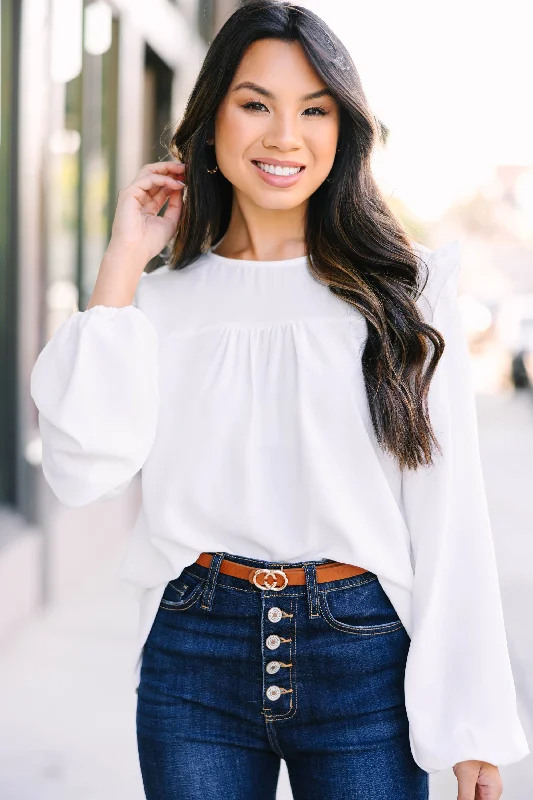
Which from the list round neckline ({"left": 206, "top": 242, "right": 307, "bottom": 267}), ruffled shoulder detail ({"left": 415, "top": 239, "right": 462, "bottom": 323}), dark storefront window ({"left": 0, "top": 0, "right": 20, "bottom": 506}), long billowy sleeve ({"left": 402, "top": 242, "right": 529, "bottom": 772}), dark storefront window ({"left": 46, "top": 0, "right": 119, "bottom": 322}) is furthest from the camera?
dark storefront window ({"left": 46, "top": 0, "right": 119, "bottom": 322})

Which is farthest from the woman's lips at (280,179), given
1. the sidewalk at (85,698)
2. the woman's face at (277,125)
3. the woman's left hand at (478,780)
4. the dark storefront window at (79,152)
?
the dark storefront window at (79,152)

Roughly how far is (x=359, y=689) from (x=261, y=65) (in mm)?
1019

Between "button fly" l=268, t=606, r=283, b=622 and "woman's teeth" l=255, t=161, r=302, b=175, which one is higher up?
"woman's teeth" l=255, t=161, r=302, b=175

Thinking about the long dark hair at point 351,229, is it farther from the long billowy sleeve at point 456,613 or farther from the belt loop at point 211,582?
the belt loop at point 211,582

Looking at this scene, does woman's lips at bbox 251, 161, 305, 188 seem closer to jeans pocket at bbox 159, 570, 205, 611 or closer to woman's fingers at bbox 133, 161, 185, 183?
woman's fingers at bbox 133, 161, 185, 183

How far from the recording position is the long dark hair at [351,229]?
148 cm

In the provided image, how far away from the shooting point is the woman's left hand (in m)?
1.44

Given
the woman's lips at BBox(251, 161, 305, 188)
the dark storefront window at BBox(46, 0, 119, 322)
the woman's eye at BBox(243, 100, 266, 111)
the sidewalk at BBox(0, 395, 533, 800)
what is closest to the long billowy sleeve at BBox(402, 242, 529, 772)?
the woman's lips at BBox(251, 161, 305, 188)

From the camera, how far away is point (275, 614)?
4.69ft

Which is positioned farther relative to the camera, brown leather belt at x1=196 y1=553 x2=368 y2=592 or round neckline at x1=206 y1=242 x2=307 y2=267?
round neckline at x1=206 y1=242 x2=307 y2=267

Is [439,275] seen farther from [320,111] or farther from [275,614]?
[275,614]

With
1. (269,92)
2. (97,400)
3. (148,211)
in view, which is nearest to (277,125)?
(269,92)

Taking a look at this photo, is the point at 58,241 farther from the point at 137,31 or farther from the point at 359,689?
the point at 359,689

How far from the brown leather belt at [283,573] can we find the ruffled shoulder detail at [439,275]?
1.39 feet
